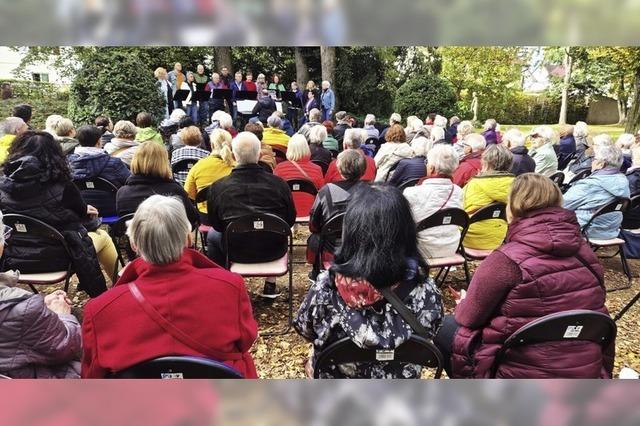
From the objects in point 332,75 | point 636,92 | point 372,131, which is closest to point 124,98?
point 372,131

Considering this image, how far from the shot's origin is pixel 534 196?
7.47ft

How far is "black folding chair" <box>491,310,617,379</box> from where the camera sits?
1.82 meters

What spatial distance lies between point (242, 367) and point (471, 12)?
1.75 meters

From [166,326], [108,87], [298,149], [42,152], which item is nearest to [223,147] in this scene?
[298,149]

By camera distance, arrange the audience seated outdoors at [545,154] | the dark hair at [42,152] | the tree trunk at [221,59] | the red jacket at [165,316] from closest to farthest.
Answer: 1. the red jacket at [165,316]
2. the dark hair at [42,152]
3. the audience seated outdoors at [545,154]
4. the tree trunk at [221,59]

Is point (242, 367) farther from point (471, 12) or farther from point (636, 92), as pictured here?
point (636, 92)

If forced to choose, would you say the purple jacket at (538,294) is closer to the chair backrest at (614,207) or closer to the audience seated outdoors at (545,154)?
the chair backrest at (614,207)

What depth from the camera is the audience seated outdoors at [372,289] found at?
1805mm

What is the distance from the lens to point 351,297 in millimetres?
1854

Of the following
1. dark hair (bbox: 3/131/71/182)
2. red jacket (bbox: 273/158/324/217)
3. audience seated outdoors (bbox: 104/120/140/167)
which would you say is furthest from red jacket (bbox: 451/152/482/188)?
dark hair (bbox: 3/131/71/182)

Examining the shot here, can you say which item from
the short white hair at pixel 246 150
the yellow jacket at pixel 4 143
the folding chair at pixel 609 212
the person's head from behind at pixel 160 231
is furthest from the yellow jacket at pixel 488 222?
the yellow jacket at pixel 4 143

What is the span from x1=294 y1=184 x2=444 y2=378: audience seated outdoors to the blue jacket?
3051 millimetres

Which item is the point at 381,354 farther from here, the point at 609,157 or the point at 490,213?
the point at 609,157

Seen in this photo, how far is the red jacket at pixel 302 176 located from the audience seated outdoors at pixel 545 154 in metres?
3.05
